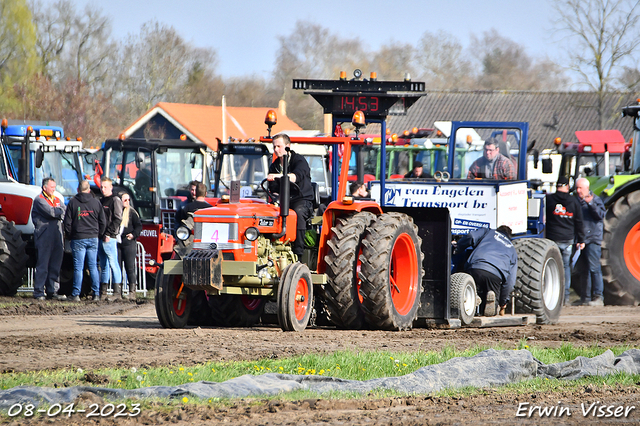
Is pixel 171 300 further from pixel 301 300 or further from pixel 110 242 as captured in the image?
pixel 110 242

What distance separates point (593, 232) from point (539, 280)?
4195mm

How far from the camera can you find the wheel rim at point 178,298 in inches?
369

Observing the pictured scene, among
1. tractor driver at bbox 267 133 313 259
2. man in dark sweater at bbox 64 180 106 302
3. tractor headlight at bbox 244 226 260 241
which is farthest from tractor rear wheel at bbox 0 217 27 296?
tractor headlight at bbox 244 226 260 241

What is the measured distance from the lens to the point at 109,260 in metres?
14.5

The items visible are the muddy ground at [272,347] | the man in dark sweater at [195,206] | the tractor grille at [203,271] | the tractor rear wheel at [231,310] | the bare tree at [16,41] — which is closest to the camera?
the muddy ground at [272,347]

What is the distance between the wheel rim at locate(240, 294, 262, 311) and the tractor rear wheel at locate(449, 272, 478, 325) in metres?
2.34

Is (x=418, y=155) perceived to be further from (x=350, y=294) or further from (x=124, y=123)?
(x=124, y=123)

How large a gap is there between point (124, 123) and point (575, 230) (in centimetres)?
4023

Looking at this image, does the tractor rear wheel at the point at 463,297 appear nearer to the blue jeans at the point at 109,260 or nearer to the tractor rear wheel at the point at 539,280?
the tractor rear wheel at the point at 539,280

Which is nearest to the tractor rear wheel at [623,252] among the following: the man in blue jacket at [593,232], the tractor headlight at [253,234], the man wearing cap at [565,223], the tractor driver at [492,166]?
the man in blue jacket at [593,232]

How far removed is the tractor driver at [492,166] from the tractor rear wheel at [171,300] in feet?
16.7

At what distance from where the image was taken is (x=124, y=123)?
51.2 m

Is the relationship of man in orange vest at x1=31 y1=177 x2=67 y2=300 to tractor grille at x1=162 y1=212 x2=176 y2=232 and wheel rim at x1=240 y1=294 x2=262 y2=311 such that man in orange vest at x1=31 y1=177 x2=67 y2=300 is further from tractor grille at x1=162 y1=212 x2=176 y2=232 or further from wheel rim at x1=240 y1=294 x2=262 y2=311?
wheel rim at x1=240 y1=294 x2=262 y2=311

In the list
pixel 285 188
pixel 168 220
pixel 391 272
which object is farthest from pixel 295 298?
pixel 168 220
